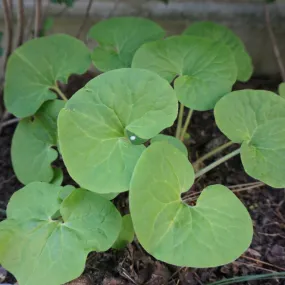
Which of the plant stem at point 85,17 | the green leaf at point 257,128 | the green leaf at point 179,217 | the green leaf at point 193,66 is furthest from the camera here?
the plant stem at point 85,17

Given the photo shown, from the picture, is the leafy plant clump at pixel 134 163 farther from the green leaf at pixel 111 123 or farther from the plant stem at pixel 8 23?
the plant stem at pixel 8 23

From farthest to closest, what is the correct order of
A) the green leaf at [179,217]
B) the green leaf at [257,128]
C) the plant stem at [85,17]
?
the plant stem at [85,17], the green leaf at [257,128], the green leaf at [179,217]

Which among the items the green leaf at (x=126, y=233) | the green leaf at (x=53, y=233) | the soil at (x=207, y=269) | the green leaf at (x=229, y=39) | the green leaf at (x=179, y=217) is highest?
the green leaf at (x=229, y=39)

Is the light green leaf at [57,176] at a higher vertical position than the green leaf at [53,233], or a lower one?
lower

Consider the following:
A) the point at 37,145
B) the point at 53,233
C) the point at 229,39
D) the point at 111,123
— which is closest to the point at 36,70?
the point at 37,145

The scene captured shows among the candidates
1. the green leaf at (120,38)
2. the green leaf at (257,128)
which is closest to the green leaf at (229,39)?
the green leaf at (120,38)

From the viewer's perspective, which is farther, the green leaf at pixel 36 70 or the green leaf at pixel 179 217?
the green leaf at pixel 36 70

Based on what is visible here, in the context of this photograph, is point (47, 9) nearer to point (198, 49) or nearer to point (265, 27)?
point (198, 49)
